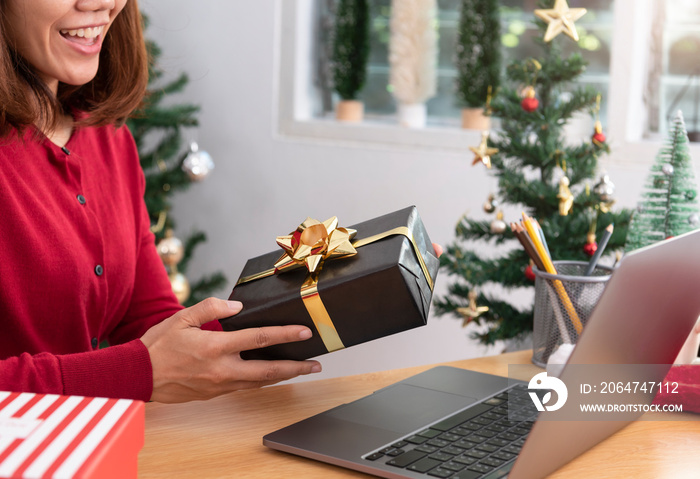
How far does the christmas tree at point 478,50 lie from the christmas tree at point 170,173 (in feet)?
2.53

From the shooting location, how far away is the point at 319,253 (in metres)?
0.89

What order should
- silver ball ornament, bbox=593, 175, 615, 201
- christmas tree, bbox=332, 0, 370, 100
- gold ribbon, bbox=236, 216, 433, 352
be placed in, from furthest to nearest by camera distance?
christmas tree, bbox=332, 0, 370, 100, silver ball ornament, bbox=593, 175, 615, 201, gold ribbon, bbox=236, 216, 433, 352

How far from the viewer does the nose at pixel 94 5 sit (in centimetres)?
112

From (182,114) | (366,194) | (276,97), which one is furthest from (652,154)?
(182,114)

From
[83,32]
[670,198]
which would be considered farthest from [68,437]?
[670,198]

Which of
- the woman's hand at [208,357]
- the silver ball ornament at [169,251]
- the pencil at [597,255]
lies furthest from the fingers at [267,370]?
the silver ball ornament at [169,251]

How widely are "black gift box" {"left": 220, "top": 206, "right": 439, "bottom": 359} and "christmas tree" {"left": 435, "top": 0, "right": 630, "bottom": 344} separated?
484 millimetres

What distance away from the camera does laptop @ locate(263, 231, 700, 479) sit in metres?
0.66

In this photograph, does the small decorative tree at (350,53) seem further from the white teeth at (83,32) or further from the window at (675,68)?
the white teeth at (83,32)

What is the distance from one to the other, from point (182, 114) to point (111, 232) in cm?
115

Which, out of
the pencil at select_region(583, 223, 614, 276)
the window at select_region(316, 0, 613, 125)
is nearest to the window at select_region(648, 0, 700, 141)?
the window at select_region(316, 0, 613, 125)

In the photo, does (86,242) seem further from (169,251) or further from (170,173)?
(170,173)

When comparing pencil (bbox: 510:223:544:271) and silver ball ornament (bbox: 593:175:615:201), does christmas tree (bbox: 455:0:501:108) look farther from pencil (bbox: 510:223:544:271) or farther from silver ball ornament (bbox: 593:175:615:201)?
pencil (bbox: 510:223:544:271)

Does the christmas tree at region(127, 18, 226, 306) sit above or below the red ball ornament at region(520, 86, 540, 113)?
below
